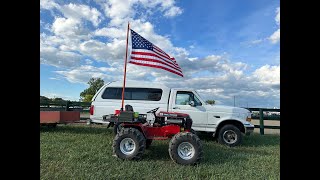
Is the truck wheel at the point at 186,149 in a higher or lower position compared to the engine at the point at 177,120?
lower

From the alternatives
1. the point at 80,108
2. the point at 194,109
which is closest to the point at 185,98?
the point at 194,109

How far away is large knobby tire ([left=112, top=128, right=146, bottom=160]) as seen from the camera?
6293 millimetres

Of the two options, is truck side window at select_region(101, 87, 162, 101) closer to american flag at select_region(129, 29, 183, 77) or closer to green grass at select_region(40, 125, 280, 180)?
american flag at select_region(129, 29, 183, 77)

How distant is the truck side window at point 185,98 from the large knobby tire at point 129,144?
3763 mm

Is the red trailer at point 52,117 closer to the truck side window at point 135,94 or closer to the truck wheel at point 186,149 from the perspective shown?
the truck side window at point 135,94

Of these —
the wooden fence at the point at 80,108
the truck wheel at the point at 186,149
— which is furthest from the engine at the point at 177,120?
the wooden fence at the point at 80,108

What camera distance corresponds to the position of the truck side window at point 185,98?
Result: 9.84 metres

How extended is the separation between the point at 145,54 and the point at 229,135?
4.05 metres

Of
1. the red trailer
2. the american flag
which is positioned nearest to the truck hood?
the american flag
